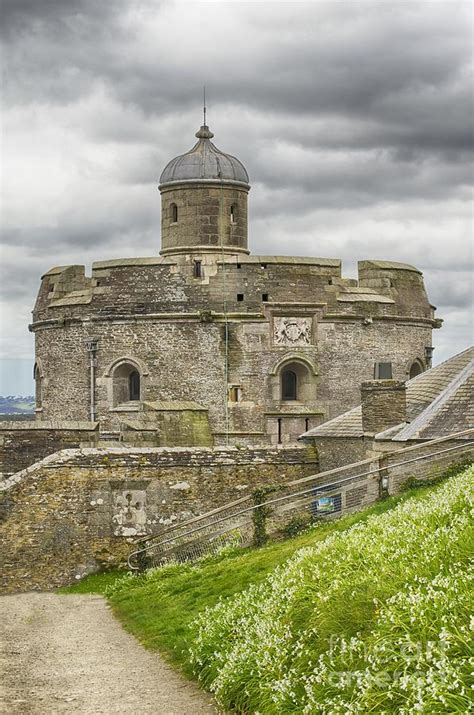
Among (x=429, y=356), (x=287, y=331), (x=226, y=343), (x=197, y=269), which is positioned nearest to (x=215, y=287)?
(x=197, y=269)

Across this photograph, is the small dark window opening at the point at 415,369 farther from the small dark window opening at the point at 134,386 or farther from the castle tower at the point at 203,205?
the small dark window opening at the point at 134,386

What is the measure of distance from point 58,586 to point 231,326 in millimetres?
15320

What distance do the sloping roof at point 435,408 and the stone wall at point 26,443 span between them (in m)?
7.51

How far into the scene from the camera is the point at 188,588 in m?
16.4

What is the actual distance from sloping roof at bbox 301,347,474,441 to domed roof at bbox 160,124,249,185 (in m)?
15.1

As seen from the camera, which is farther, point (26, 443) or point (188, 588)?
point (26, 443)

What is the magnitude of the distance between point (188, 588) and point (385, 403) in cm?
705

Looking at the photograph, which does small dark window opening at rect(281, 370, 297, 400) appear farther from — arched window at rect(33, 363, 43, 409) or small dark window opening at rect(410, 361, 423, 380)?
arched window at rect(33, 363, 43, 409)

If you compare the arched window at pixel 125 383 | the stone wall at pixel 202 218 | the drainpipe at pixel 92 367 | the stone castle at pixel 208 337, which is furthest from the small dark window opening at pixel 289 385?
the drainpipe at pixel 92 367

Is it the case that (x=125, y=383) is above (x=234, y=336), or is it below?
below

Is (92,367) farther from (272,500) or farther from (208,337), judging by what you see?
(272,500)

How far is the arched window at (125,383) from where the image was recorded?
35562 millimetres

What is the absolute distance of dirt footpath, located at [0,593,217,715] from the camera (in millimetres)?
10547

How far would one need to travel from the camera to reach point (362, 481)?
1872 centimetres
